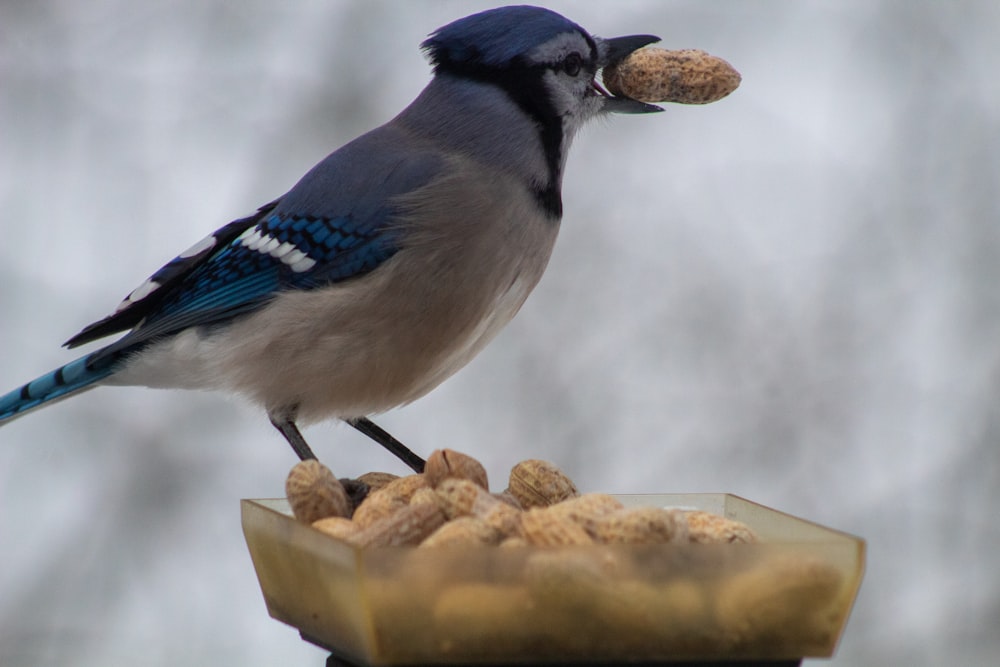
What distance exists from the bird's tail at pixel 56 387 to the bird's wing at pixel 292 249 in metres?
0.04

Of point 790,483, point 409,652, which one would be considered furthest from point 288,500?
point 790,483

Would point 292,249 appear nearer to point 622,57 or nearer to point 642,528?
point 622,57

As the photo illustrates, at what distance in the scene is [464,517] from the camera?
92 cm

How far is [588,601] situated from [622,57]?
81 cm

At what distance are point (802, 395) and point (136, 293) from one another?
1204 mm

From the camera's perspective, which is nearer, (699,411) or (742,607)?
(742,607)

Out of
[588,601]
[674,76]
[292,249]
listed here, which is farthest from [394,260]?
[588,601]

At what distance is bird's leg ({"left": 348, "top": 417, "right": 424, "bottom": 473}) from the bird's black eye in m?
0.47

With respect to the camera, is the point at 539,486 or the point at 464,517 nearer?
the point at 464,517

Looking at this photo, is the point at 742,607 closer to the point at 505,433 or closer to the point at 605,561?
the point at 605,561

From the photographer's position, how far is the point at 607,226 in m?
2.17

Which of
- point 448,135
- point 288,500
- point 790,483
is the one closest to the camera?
point 288,500

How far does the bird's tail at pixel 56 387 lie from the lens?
1452 mm

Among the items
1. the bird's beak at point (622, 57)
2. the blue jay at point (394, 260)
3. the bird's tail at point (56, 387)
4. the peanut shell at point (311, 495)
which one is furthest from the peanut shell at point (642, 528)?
the bird's tail at point (56, 387)
